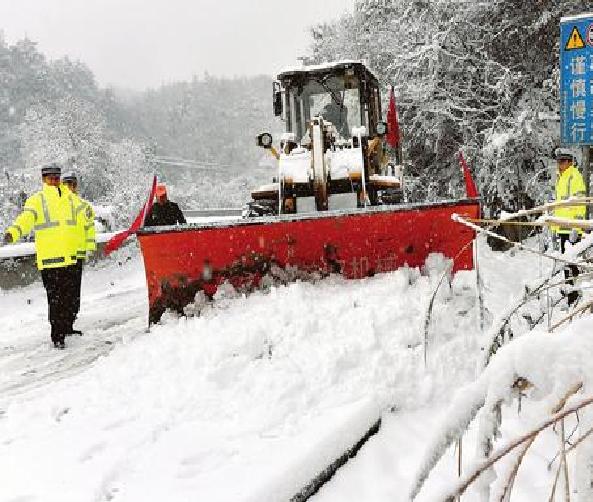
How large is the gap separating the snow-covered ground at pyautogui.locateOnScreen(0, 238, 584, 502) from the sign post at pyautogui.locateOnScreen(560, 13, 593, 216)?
1.93 metres

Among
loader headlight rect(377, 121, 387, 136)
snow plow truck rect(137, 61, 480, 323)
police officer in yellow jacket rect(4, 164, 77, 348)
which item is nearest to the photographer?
snow plow truck rect(137, 61, 480, 323)

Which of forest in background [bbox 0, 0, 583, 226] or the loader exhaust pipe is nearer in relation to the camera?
the loader exhaust pipe

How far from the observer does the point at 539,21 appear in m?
10.5

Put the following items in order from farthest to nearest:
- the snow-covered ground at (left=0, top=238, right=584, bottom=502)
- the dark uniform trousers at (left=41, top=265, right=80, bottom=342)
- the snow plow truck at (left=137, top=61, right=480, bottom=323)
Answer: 1. the dark uniform trousers at (left=41, top=265, right=80, bottom=342)
2. the snow plow truck at (left=137, top=61, right=480, bottom=323)
3. the snow-covered ground at (left=0, top=238, right=584, bottom=502)

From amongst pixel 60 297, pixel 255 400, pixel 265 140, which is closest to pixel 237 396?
pixel 255 400

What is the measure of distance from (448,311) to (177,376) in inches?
70.6

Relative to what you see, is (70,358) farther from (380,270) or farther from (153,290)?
(380,270)

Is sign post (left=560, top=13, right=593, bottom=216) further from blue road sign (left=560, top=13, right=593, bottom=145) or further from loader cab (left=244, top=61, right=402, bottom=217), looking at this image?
loader cab (left=244, top=61, right=402, bottom=217)

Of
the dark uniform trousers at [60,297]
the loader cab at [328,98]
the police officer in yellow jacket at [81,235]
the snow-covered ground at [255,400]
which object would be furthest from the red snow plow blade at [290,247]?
the loader cab at [328,98]

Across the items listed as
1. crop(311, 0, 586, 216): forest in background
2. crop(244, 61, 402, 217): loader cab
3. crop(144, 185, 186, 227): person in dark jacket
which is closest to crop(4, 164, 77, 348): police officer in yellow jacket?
crop(144, 185, 186, 227): person in dark jacket

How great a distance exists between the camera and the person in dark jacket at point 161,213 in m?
7.55

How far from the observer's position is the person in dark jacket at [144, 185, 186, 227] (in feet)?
24.8

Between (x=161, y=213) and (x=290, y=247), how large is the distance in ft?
10.1

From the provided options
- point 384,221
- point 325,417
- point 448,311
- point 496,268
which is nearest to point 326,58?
point 496,268
